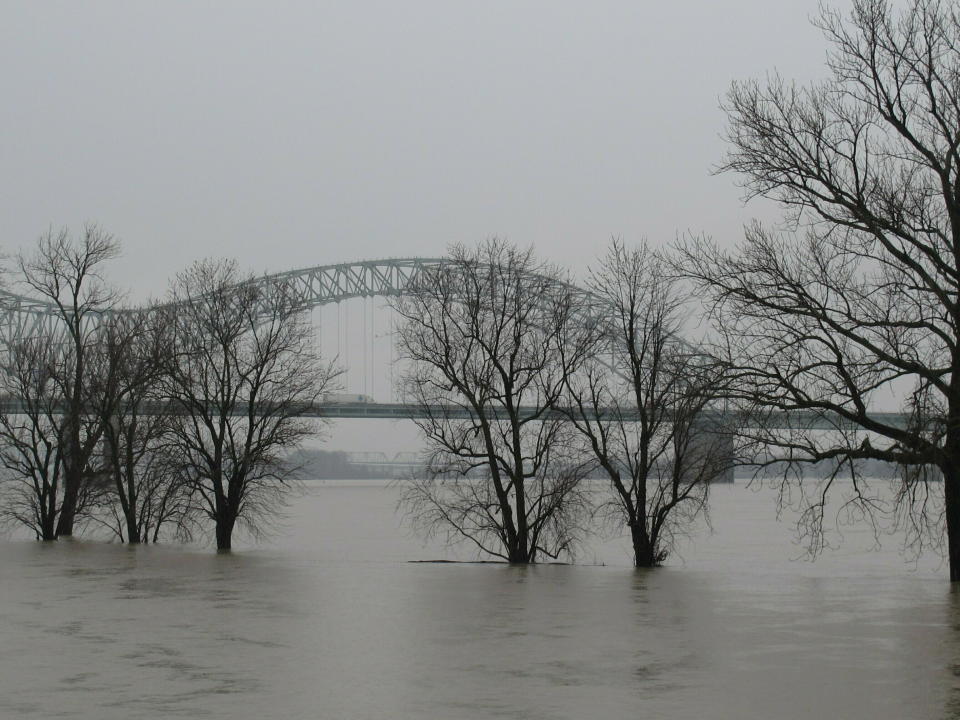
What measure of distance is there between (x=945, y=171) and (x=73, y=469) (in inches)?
794

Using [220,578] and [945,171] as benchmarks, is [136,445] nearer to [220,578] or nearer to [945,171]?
[220,578]

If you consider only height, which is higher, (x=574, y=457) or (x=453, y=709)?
(x=574, y=457)

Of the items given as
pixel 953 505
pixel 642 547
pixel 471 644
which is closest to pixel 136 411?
pixel 642 547

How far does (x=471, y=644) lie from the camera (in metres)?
10.3

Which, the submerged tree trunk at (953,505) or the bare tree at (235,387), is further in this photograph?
the bare tree at (235,387)

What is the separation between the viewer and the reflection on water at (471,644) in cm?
762

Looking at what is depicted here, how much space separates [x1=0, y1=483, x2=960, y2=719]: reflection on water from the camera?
762 centimetres

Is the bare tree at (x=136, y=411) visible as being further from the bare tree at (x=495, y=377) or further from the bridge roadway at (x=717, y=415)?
the bare tree at (x=495, y=377)

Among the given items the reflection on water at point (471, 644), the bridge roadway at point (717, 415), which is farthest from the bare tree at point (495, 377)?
the reflection on water at point (471, 644)

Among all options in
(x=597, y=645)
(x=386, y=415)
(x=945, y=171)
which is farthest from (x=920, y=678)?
(x=386, y=415)

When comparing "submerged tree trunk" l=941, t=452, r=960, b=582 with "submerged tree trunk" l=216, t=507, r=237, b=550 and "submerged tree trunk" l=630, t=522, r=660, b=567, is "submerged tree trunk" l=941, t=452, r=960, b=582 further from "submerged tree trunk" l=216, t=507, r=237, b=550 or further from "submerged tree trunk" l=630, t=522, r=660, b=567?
"submerged tree trunk" l=216, t=507, r=237, b=550

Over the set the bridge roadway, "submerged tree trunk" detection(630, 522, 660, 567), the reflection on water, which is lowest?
the reflection on water

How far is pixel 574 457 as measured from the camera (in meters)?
25.8

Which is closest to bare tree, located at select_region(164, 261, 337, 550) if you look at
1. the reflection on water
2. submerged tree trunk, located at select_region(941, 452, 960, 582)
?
the reflection on water
